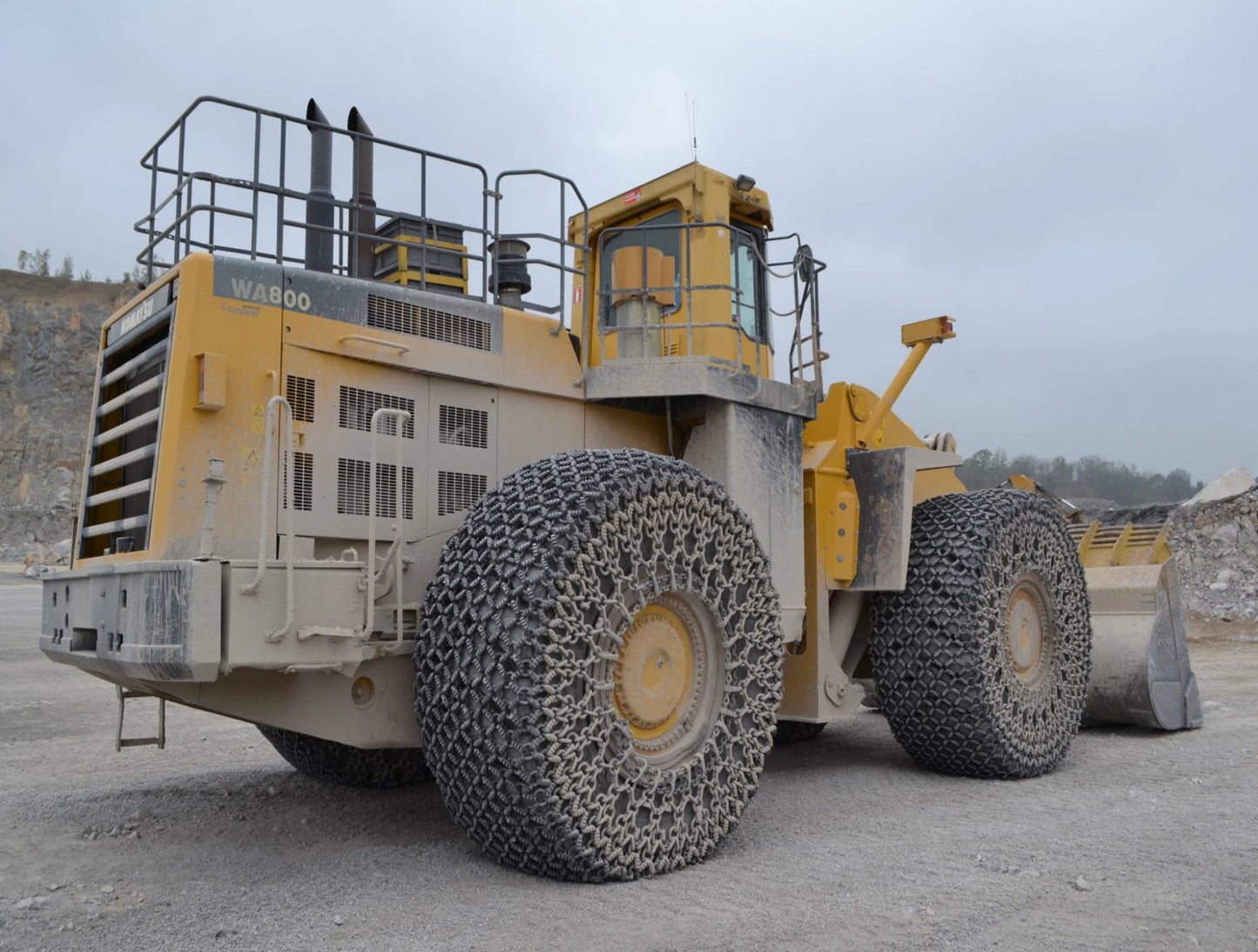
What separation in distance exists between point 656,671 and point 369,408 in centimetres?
184

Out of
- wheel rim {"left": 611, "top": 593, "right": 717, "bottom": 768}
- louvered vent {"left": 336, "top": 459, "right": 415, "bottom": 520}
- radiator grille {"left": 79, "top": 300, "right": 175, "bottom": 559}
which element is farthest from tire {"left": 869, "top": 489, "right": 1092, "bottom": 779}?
radiator grille {"left": 79, "top": 300, "right": 175, "bottom": 559}

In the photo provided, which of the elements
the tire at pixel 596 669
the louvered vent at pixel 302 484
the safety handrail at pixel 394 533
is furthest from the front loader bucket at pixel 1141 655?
the louvered vent at pixel 302 484

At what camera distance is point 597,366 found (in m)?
6.22

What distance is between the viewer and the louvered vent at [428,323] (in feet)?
17.9

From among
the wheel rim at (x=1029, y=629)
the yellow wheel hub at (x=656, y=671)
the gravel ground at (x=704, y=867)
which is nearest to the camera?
the gravel ground at (x=704, y=867)

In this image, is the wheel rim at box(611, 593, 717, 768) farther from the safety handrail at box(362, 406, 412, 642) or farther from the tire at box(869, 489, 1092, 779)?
the tire at box(869, 489, 1092, 779)

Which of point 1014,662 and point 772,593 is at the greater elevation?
point 772,593

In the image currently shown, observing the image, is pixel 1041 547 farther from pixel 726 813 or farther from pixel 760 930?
pixel 760 930

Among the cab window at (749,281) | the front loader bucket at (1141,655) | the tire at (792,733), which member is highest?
the cab window at (749,281)

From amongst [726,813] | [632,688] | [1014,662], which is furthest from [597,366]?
[1014,662]

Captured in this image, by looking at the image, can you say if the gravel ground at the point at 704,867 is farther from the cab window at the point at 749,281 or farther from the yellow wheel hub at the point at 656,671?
the cab window at the point at 749,281

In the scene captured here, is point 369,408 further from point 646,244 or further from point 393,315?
point 646,244

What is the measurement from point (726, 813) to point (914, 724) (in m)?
2.21

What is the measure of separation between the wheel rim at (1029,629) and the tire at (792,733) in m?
1.84
